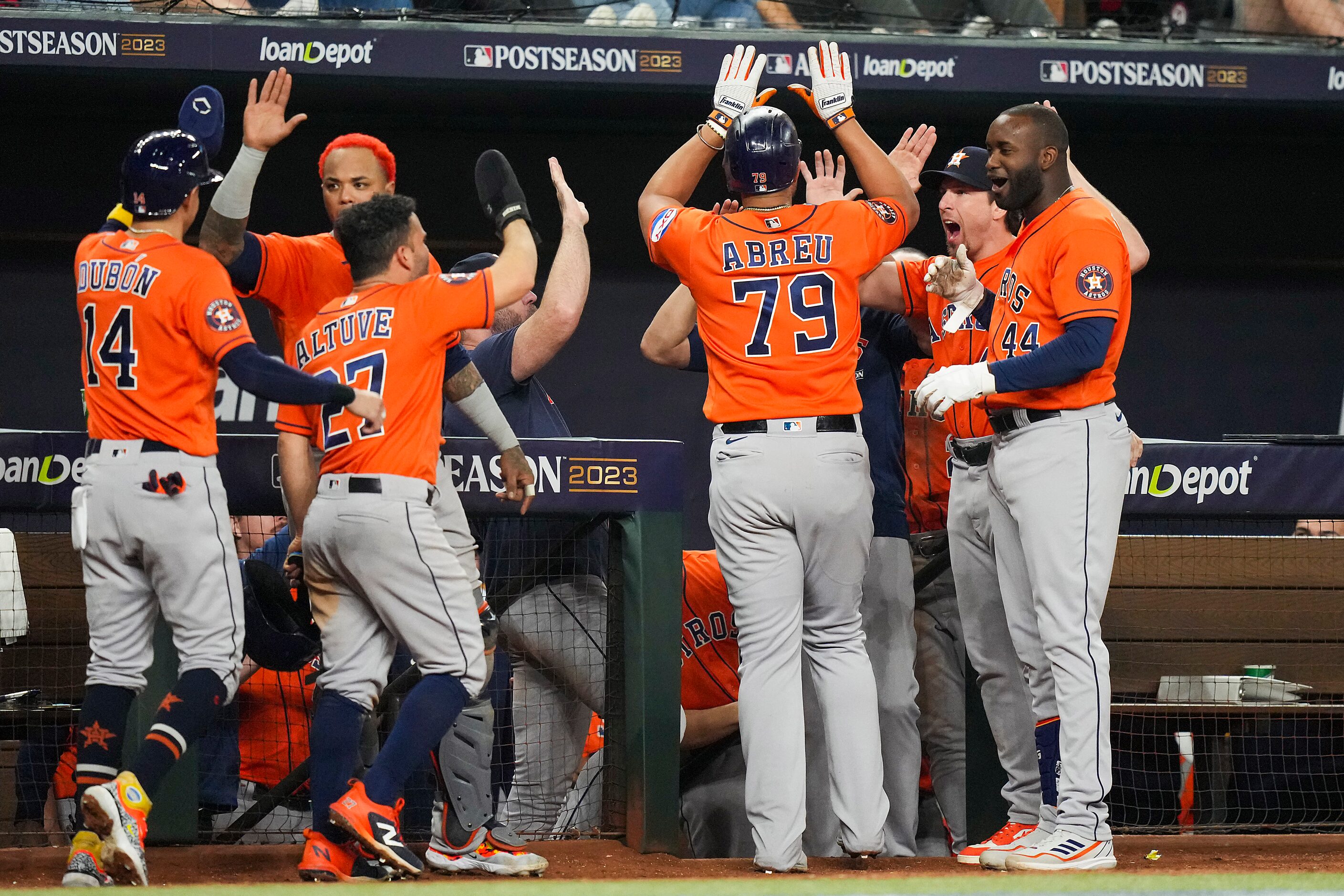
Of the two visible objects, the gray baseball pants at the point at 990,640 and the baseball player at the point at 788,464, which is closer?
the baseball player at the point at 788,464

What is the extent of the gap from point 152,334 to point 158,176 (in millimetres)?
337

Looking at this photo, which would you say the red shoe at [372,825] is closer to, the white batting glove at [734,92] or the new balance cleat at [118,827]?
the new balance cleat at [118,827]

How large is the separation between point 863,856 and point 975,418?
1000mm

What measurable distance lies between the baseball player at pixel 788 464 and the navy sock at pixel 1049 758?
13.9 inches

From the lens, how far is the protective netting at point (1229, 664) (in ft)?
12.2

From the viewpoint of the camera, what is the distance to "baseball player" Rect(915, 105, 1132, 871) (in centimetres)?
272

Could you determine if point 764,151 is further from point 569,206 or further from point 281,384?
point 281,384

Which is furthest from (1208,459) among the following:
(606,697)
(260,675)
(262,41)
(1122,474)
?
(262,41)

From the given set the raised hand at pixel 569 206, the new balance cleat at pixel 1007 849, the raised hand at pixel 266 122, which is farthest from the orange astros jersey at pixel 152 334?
the new balance cleat at pixel 1007 849

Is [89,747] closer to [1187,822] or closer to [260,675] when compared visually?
[260,675]

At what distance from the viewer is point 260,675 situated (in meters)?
3.43

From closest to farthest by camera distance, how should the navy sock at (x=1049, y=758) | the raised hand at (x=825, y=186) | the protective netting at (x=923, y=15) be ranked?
the navy sock at (x=1049, y=758) → the raised hand at (x=825, y=186) → the protective netting at (x=923, y=15)

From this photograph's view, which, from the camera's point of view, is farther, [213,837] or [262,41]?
[262,41]

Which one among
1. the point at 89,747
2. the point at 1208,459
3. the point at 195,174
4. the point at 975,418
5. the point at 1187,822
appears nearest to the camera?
the point at 89,747
